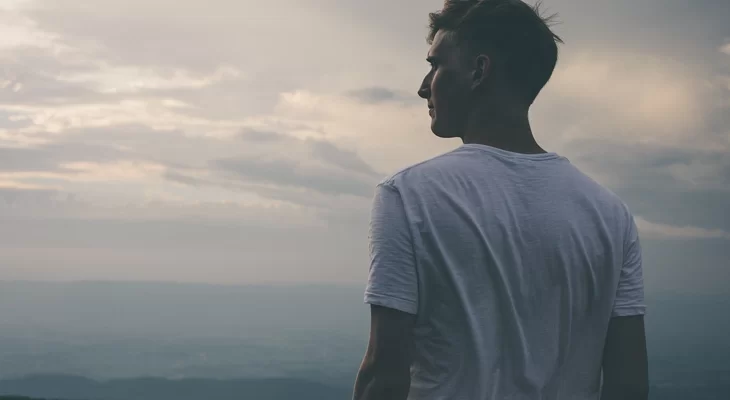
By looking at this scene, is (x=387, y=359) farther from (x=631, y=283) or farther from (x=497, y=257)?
(x=631, y=283)

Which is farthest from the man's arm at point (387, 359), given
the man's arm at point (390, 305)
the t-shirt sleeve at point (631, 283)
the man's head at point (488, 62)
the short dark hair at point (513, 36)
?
the short dark hair at point (513, 36)

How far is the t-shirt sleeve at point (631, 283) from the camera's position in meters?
3.30

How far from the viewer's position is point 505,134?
10.6ft

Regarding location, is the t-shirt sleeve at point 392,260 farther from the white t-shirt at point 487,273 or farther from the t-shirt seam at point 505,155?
the t-shirt seam at point 505,155

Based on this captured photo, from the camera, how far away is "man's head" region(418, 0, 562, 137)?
3270 millimetres

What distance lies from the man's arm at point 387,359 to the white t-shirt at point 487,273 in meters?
0.06

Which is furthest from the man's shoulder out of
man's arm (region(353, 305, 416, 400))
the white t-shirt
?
man's arm (region(353, 305, 416, 400))

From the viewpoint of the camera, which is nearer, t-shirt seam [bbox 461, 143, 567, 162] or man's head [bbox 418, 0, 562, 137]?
t-shirt seam [bbox 461, 143, 567, 162]

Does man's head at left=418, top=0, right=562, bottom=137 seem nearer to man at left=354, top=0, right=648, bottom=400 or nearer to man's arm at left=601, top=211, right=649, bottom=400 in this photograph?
man at left=354, top=0, right=648, bottom=400

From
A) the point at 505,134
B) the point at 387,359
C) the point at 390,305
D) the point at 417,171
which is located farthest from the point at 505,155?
the point at 387,359

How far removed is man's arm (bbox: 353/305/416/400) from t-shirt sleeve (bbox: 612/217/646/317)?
1.08m

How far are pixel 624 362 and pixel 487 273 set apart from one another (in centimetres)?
88

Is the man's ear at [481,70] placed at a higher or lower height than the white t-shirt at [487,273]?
higher

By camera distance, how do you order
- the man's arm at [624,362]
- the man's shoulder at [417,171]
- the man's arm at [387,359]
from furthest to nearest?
the man's arm at [624,362] → the man's shoulder at [417,171] → the man's arm at [387,359]
